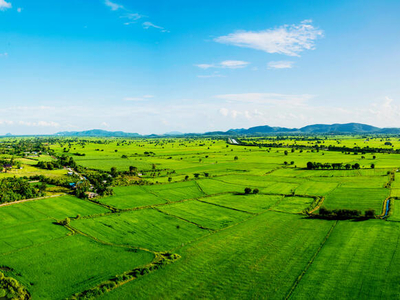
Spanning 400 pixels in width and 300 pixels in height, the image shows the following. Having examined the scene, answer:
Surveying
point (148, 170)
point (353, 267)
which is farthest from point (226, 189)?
point (353, 267)

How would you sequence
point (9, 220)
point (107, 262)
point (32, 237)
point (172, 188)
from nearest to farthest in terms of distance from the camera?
point (107, 262) → point (32, 237) → point (9, 220) → point (172, 188)

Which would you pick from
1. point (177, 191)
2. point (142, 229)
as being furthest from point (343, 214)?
point (177, 191)

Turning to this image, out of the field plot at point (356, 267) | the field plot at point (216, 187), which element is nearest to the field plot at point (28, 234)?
the field plot at point (356, 267)

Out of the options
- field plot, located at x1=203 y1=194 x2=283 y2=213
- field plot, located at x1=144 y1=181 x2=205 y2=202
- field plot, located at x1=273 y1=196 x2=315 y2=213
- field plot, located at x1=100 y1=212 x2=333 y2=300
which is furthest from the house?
field plot, located at x1=273 y1=196 x2=315 y2=213

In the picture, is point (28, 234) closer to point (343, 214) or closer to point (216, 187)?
point (216, 187)

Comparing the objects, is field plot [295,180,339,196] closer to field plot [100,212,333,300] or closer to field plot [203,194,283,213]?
field plot [203,194,283,213]

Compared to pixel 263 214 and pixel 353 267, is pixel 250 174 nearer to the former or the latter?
pixel 263 214
